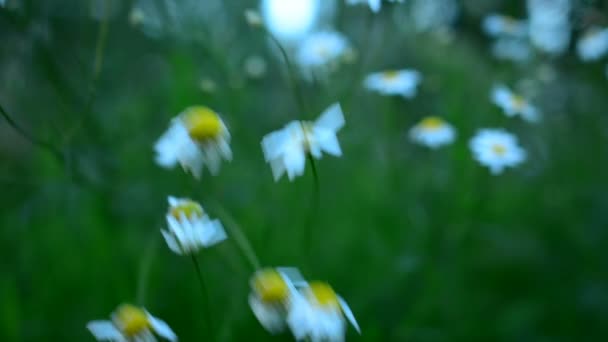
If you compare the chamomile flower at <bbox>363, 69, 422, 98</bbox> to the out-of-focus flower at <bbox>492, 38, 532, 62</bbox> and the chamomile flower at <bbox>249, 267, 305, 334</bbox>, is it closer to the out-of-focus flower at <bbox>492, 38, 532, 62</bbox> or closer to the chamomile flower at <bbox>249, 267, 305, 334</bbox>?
the out-of-focus flower at <bbox>492, 38, 532, 62</bbox>

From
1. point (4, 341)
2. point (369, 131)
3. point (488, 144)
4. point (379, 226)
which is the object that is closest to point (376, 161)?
point (369, 131)

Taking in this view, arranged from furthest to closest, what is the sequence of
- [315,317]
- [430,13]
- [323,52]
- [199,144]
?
[430,13]
[323,52]
[199,144]
[315,317]

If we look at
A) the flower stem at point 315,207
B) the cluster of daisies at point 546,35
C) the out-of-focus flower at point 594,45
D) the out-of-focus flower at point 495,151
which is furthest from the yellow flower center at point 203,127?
the out-of-focus flower at point 594,45


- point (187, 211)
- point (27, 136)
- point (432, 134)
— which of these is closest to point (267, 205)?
point (432, 134)

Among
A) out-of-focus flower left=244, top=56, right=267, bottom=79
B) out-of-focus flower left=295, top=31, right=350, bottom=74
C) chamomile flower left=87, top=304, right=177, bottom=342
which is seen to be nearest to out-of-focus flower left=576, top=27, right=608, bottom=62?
out-of-focus flower left=295, top=31, right=350, bottom=74

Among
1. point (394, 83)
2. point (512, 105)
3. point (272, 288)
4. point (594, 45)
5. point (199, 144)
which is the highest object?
point (199, 144)

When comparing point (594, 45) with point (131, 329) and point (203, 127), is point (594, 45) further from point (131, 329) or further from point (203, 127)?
point (131, 329)
